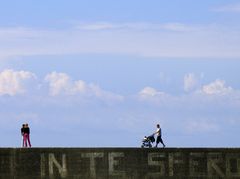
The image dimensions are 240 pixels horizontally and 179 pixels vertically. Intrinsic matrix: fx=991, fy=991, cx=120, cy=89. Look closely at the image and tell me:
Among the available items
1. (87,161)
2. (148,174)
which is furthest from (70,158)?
(148,174)

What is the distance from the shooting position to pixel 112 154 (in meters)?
51.3

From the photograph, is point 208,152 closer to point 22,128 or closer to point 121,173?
point 121,173

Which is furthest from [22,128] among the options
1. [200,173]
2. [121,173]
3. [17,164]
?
[200,173]

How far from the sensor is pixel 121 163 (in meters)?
51.3

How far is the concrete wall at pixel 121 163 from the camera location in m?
51.2

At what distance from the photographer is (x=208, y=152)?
51281mm

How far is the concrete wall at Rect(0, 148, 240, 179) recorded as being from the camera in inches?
2016

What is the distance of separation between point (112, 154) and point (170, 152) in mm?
3004

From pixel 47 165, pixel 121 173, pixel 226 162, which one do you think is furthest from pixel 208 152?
pixel 47 165

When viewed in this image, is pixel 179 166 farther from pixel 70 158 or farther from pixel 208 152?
pixel 70 158

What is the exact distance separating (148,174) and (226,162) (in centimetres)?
409

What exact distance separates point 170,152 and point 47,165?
6421 millimetres

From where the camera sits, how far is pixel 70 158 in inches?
2021

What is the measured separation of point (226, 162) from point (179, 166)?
244 centimetres
